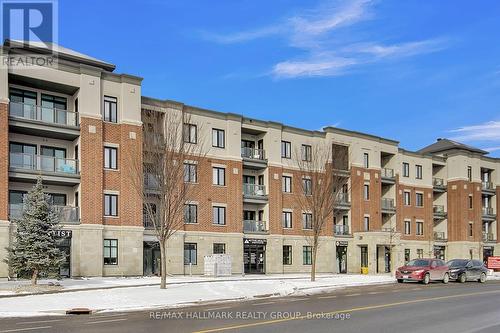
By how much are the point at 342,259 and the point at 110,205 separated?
2496cm

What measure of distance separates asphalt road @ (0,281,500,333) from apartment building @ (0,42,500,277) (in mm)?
13527

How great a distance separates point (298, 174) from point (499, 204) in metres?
36.1

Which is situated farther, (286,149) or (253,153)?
(286,149)

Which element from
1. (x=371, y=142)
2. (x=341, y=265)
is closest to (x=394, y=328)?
(x=341, y=265)

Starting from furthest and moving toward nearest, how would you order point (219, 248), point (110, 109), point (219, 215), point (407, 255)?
1. point (407, 255)
2. point (219, 215)
3. point (219, 248)
4. point (110, 109)

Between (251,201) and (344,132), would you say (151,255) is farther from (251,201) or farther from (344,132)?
(344,132)

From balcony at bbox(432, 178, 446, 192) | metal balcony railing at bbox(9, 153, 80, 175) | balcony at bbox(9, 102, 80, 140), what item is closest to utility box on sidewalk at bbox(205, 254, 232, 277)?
metal balcony railing at bbox(9, 153, 80, 175)

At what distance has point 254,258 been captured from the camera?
47719 millimetres

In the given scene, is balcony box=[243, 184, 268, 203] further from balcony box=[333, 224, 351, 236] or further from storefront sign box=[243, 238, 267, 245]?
balcony box=[333, 224, 351, 236]

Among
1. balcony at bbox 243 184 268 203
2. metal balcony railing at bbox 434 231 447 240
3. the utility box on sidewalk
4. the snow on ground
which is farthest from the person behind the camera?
metal balcony railing at bbox 434 231 447 240

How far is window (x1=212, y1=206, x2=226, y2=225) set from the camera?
45156 millimetres

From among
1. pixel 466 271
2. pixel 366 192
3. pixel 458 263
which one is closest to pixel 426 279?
pixel 466 271

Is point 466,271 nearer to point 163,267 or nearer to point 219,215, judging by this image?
point 219,215

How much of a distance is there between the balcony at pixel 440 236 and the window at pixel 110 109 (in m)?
43.2
